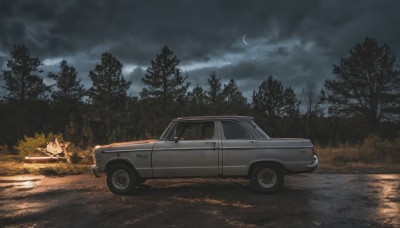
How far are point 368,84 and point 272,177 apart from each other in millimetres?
45659

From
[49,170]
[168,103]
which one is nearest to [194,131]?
[49,170]

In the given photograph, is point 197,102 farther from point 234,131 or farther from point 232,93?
point 234,131

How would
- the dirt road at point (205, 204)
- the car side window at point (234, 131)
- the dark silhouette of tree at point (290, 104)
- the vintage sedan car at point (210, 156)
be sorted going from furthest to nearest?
the dark silhouette of tree at point (290, 104) → the car side window at point (234, 131) → the vintage sedan car at point (210, 156) → the dirt road at point (205, 204)

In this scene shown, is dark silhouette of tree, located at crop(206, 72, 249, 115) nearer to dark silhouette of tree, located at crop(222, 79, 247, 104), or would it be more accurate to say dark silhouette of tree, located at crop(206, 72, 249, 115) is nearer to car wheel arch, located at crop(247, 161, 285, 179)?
dark silhouette of tree, located at crop(222, 79, 247, 104)

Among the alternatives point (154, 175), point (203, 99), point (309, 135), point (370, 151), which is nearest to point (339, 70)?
point (309, 135)

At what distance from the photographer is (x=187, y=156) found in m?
9.63

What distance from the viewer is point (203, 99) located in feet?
186

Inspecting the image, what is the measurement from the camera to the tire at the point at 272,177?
954 centimetres

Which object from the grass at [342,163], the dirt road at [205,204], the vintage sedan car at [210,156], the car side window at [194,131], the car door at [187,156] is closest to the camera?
the dirt road at [205,204]

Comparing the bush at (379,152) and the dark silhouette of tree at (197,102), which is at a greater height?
the dark silhouette of tree at (197,102)

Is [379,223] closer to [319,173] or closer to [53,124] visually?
[319,173]

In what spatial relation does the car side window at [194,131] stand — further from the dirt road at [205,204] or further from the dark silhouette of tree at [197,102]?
the dark silhouette of tree at [197,102]

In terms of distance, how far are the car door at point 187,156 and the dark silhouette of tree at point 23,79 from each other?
50476 mm

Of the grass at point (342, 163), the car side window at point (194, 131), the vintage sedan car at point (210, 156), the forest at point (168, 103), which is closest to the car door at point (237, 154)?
the vintage sedan car at point (210, 156)
